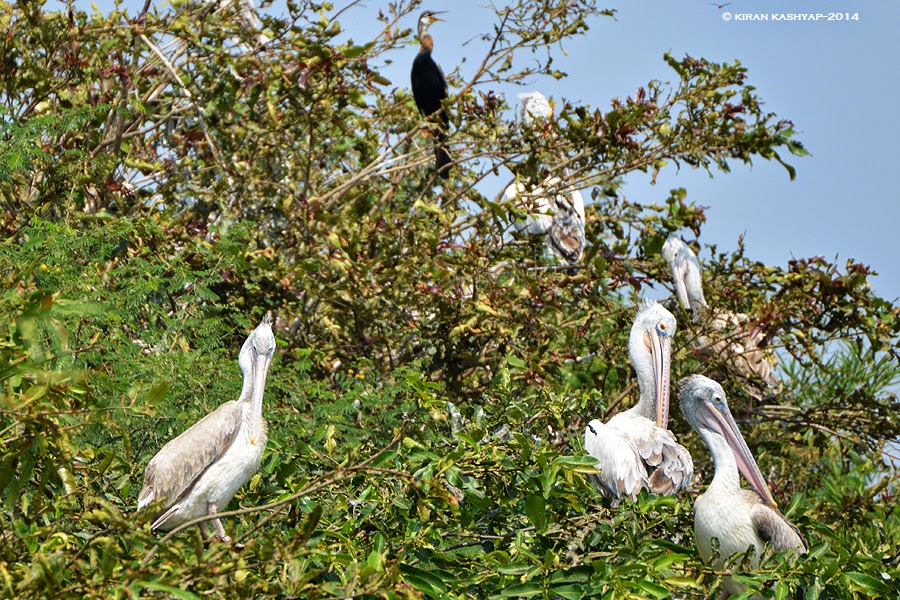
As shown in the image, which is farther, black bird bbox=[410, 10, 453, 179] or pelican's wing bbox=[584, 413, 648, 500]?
black bird bbox=[410, 10, 453, 179]

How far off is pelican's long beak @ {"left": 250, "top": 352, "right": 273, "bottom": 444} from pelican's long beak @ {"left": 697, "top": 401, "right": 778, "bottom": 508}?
1966mm

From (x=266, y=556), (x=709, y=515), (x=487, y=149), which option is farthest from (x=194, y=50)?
(x=266, y=556)

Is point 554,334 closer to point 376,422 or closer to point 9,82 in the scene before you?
point 376,422

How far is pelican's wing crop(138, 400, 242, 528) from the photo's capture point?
446 centimetres

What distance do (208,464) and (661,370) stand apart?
2.25 m

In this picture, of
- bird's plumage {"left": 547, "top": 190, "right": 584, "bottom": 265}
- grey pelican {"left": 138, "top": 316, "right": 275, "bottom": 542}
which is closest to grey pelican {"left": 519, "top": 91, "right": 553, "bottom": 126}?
bird's plumage {"left": 547, "top": 190, "right": 584, "bottom": 265}

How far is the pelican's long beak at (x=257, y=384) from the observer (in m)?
4.66

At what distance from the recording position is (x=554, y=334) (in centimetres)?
641

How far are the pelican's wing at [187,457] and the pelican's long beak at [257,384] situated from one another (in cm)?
7

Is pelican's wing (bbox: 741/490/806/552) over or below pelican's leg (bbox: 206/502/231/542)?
below

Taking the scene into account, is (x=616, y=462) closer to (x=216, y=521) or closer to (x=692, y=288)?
(x=216, y=521)

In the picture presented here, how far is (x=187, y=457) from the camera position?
452 cm

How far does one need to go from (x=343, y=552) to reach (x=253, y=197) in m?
4.21

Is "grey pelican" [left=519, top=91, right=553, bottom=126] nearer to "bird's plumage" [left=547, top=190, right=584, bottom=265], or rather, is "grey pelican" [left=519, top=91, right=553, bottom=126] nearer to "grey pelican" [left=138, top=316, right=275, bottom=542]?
"bird's plumage" [left=547, top=190, right=584, bottom=265]
